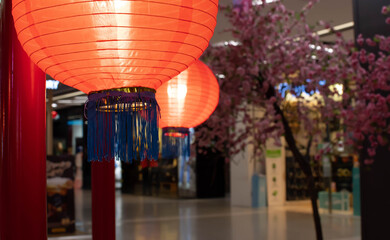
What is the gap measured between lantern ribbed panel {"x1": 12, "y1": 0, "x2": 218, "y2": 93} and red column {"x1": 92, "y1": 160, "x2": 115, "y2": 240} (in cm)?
112

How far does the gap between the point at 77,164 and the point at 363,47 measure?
1643 centimetres

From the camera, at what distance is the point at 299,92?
5230mm

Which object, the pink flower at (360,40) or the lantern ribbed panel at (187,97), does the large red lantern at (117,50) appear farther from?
the pink flower at (360,40)

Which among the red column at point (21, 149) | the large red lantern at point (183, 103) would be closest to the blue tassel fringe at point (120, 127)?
the red column at point (21, 149)

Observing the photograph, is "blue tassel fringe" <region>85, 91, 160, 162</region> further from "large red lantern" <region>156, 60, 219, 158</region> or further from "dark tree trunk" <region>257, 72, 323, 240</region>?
"dark tree trunk" <region>257, 72, 323, 240</region>

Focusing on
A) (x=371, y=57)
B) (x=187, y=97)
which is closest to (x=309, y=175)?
(x=371, y=57)

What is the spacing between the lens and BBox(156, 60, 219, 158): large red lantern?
2652 mm

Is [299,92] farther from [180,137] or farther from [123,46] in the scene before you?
[123,46]

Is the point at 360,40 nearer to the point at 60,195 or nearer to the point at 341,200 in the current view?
the point at 60,195

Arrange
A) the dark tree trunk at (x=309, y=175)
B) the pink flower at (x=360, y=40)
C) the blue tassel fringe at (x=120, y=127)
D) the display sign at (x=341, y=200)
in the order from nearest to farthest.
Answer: the blue tassel fringe at (x=120, y=127) → the dark tree trunk at (x=309, y=175) → the pink flower at (x=360, y=40) → the display sign at (x=341, y=200)

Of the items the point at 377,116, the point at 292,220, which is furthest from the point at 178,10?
the point at 292,220

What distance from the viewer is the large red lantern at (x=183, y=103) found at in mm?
2652

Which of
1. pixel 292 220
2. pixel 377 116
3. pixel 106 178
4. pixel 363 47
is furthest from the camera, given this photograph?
pixel 292 220

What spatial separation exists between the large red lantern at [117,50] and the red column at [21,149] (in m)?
0.43
